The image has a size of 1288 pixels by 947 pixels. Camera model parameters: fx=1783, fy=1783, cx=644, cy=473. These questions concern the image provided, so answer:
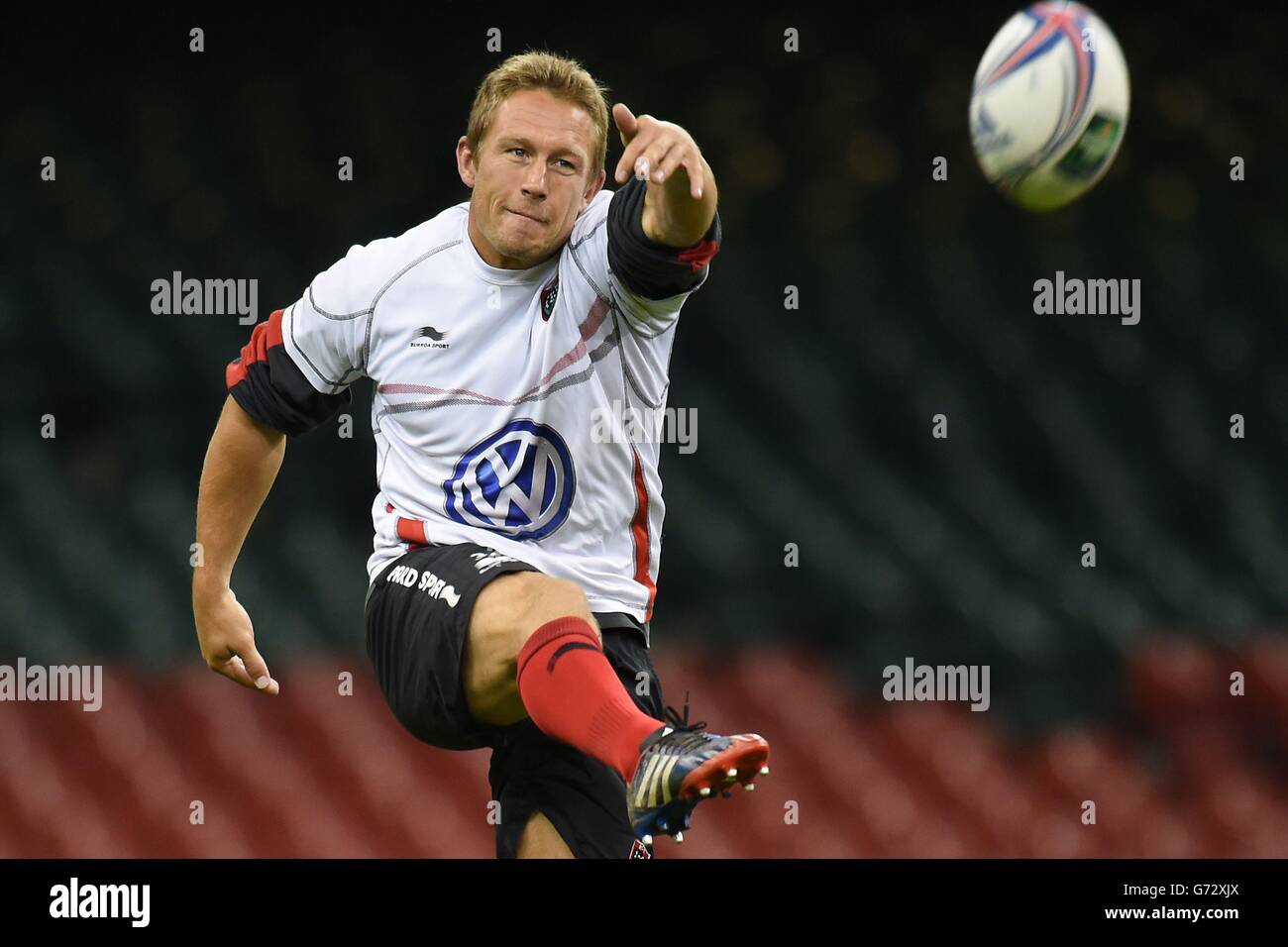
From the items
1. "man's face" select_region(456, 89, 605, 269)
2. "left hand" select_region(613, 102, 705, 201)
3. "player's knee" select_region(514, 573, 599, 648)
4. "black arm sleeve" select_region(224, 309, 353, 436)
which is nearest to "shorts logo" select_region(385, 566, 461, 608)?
"player's knee" select_region(514, 573, 599, 648)

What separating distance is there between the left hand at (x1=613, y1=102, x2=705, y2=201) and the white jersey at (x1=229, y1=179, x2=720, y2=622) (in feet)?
0.62

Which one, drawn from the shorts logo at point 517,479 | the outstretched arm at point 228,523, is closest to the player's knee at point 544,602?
the shorts logo at point 517,479

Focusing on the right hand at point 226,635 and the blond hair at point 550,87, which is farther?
the right hand at point 226,635

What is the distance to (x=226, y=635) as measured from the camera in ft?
10.1

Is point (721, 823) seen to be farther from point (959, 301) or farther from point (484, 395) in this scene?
point (484, 395)

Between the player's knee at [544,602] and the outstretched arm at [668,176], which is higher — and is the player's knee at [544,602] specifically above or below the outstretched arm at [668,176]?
below

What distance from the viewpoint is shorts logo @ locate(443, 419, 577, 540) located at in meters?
2.75

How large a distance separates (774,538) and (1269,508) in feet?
5.14

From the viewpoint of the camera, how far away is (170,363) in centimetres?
489

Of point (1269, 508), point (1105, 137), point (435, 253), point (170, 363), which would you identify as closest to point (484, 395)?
point (435, 253)

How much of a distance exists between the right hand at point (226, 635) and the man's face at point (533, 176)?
0.78 meters

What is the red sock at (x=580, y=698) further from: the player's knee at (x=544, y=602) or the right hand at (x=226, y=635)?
the right hand at (x=226, y=635)

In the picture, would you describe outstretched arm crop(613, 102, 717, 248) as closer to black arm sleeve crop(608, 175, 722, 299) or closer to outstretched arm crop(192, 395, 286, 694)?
black arm sleeve crop(608, 175, 722, 299)

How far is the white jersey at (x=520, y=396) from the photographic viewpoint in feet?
9.04
